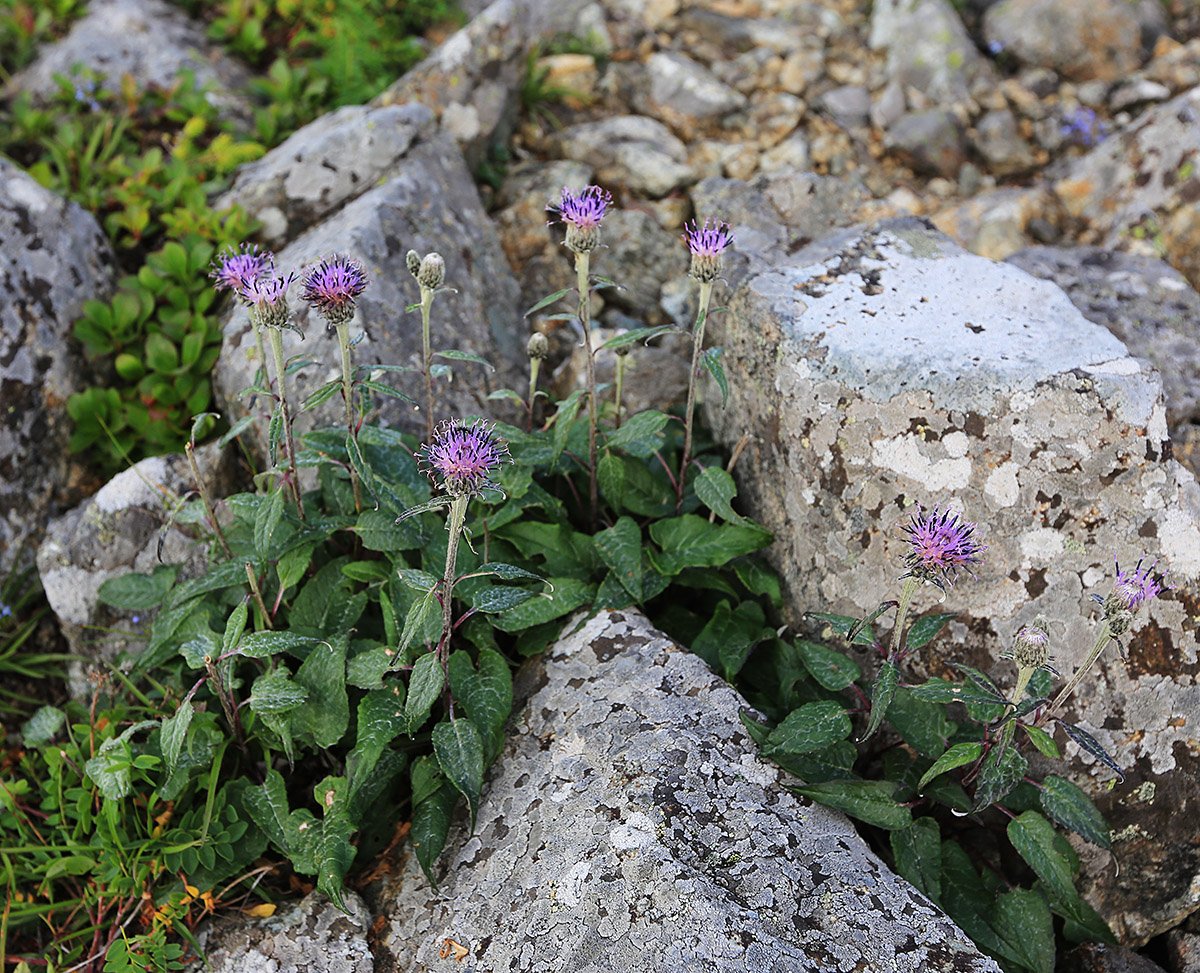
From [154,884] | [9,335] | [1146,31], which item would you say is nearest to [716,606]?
[154,884]

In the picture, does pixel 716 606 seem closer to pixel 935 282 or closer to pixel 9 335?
pixel 935 282

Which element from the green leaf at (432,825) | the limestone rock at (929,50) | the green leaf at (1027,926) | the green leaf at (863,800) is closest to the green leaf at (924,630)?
the green leaf at (863,800)

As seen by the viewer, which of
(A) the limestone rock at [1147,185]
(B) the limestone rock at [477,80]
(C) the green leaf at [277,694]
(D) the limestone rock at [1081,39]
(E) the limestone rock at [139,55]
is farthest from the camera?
(D) the limestone rock at [1081,39]

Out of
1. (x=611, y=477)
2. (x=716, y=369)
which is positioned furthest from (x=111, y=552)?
(x=716, y=369)

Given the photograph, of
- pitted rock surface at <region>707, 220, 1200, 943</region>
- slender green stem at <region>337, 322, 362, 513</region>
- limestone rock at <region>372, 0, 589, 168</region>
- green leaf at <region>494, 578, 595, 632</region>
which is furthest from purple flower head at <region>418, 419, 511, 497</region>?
limestone rock at <region>372, 0, 589, 168</region>

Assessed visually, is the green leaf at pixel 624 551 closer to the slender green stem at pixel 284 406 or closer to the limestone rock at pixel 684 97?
the slender green stem at pixel 284 406
